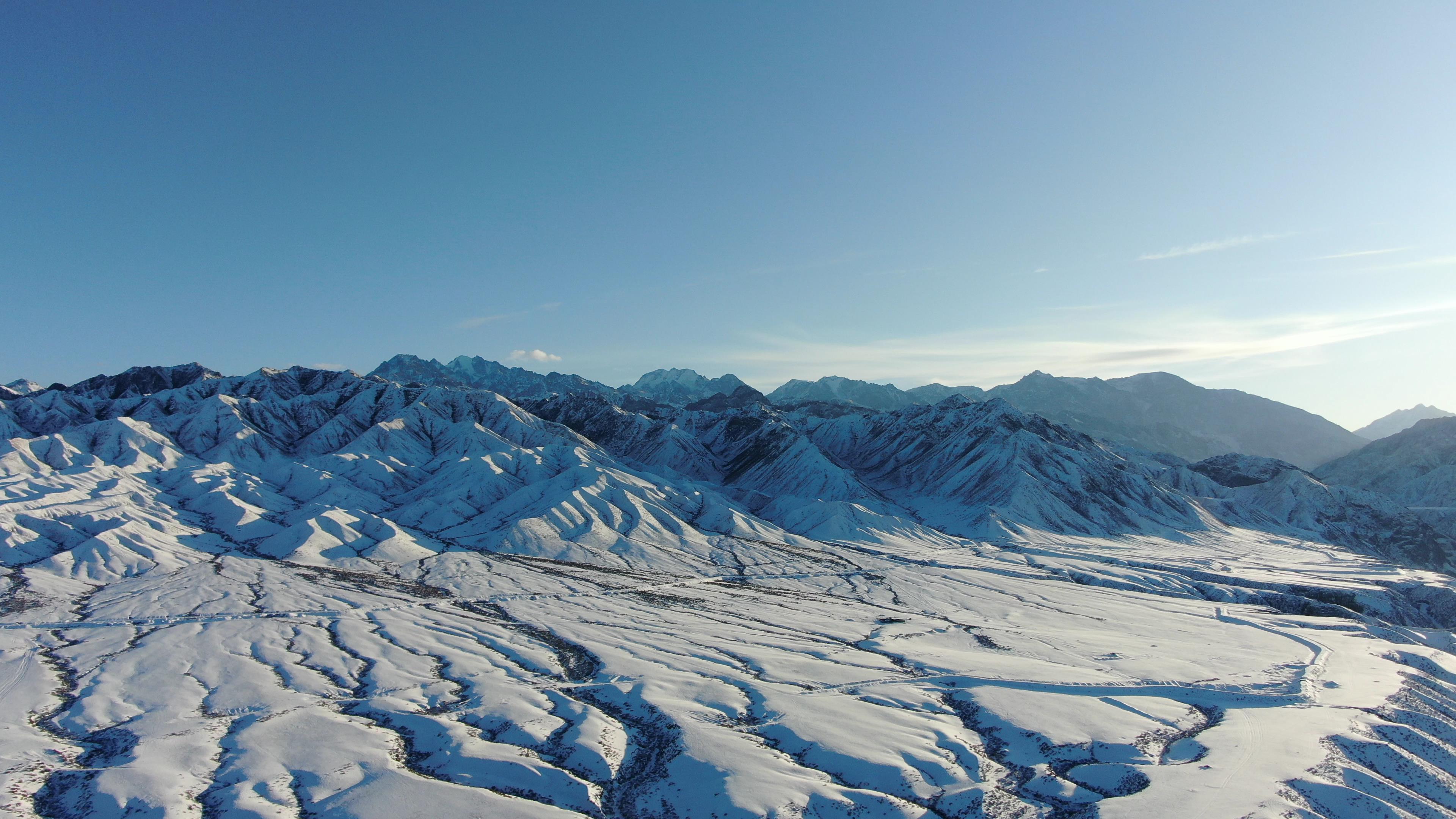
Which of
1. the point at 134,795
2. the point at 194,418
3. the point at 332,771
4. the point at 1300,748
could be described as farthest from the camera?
the point at 194,418

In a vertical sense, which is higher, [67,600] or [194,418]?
[194,418]

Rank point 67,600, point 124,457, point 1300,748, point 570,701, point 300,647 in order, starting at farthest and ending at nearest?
1. point 124,457
2. point 67,600
3. point 300,647
4. point 570,701
5. point 1300,748

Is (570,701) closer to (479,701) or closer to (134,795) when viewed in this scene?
(479,701)

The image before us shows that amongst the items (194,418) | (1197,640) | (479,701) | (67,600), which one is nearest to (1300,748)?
(1197,640)

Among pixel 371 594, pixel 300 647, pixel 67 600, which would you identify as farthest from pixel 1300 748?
pixel 67 600

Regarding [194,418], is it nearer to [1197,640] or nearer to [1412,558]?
[1197,640]

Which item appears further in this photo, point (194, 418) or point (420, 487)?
point (194, 418)
